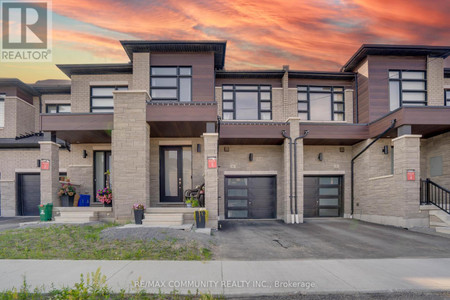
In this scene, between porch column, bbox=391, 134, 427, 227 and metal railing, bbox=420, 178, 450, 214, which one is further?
metal railing, bbox=420, 178, 450, 214

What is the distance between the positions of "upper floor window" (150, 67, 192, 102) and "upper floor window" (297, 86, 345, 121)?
22.1 feet

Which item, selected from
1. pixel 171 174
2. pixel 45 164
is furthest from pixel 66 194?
pixel 171 174

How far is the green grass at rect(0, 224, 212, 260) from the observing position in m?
6.45

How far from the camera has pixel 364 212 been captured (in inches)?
544

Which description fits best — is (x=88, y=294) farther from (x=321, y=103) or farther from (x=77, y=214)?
(x=321, y=103)

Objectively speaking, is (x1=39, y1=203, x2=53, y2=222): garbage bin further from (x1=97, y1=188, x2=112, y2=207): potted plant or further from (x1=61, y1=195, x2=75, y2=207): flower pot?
(x1=97, y1=188, x2=112, y2=207): potted plant

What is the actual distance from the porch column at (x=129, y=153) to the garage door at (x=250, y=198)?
5410 mm

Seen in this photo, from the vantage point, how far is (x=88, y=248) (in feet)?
23.4

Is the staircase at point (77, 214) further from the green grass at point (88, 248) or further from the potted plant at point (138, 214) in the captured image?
the green grass at point (88, 248)

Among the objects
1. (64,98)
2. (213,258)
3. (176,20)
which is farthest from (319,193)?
(64,98)

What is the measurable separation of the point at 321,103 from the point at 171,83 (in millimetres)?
9000

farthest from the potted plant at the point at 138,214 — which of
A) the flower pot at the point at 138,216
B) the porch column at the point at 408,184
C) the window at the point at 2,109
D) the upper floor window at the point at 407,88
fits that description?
the upper floor window at the point at 407,88

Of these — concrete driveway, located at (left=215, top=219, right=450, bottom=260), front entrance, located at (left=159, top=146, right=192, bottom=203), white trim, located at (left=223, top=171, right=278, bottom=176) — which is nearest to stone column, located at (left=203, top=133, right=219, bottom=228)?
concrete driveway, located at (left=215, top=219, right=450, bottom=260)

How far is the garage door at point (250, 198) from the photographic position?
1479 cm
